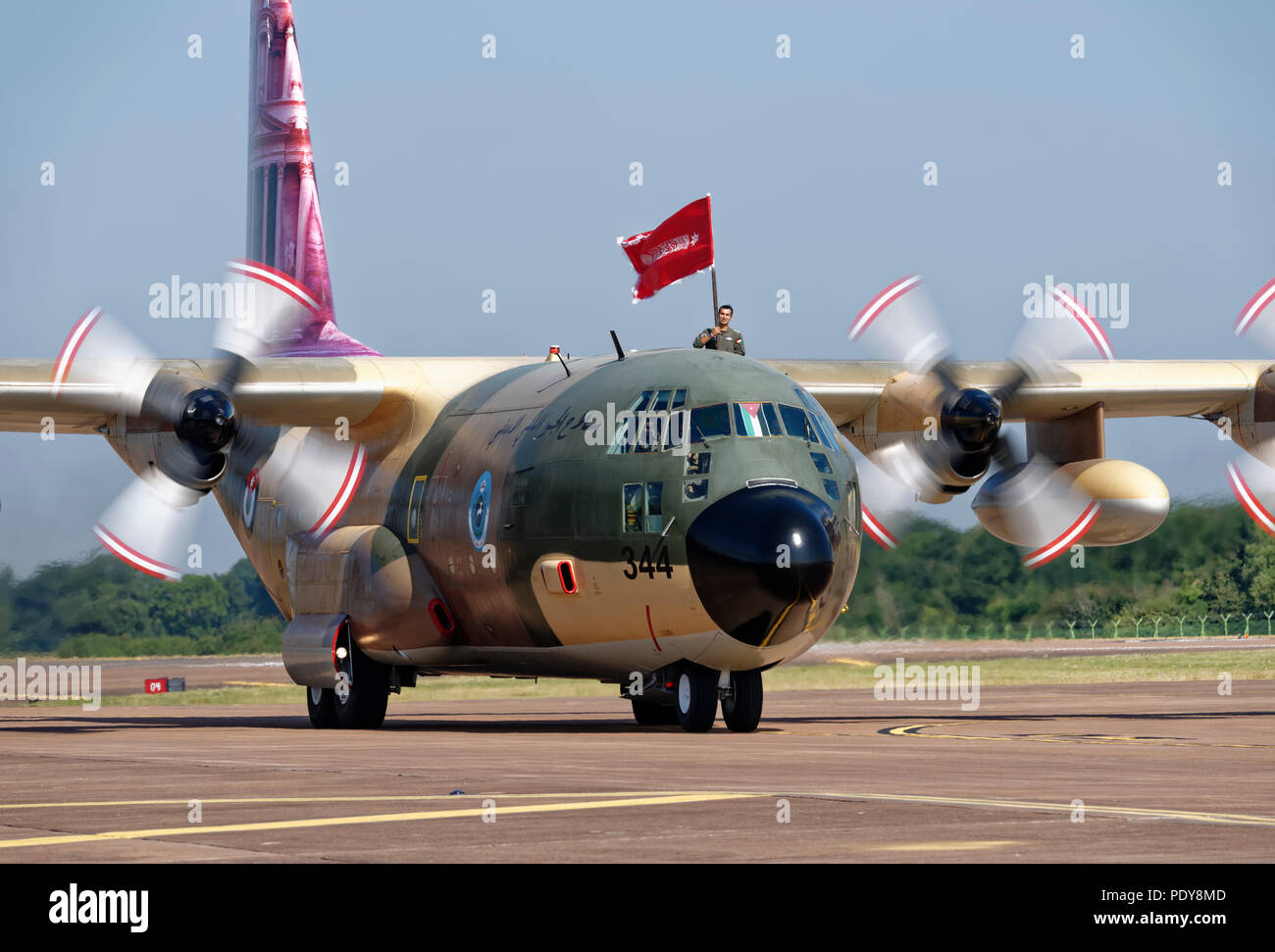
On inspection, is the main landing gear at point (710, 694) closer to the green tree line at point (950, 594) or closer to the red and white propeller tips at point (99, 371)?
the red and white propeller tips at point (99, 371)

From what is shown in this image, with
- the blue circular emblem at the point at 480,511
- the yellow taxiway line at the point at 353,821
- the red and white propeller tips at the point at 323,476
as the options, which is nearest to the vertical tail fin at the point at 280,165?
the red and white propeller tips at the point at 323,476

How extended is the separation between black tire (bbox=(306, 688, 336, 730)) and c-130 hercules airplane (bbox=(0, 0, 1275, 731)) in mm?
40

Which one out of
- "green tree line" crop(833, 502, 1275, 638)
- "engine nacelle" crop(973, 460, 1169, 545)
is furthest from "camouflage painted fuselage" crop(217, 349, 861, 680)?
"green tree line" crop(833, 502, 1275, 638)

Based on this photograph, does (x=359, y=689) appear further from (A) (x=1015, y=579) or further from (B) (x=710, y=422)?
(A) (x=1015, y=579)

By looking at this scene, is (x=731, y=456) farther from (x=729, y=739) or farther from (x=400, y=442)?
(x=400, y=442)

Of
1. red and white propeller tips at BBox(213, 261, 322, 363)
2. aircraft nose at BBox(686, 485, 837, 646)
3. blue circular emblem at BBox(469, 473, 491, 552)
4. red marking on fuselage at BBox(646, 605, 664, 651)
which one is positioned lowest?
red marking on fuselage at BBox(646, 605, 664, 651)

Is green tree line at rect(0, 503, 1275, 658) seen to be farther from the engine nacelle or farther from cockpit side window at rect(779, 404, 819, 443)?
cockpit side window at rect(779, 404, 819, 443)

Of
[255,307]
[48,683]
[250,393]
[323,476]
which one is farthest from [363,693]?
[48,683]

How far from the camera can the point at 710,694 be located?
62.6 ft

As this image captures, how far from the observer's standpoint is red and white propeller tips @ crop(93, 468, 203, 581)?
22.3 metres

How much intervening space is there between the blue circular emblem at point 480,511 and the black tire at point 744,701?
11.7 feet

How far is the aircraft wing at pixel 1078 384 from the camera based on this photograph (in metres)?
24.6

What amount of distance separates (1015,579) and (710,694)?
2975 cm

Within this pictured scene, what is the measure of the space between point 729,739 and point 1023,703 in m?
12.5
